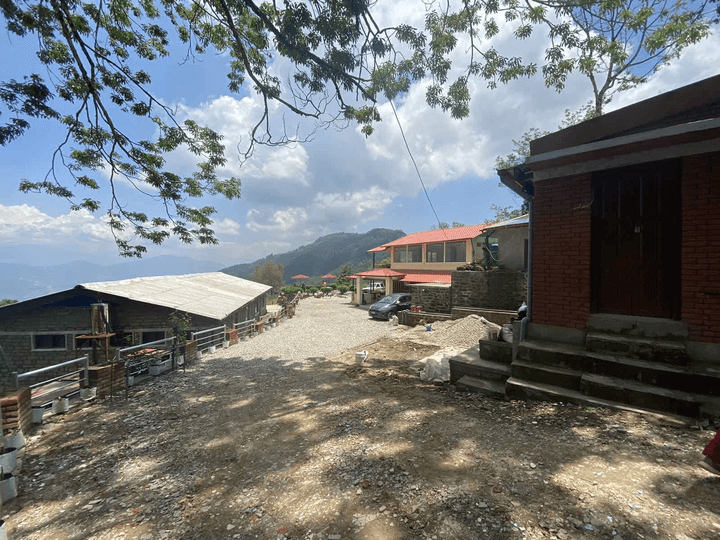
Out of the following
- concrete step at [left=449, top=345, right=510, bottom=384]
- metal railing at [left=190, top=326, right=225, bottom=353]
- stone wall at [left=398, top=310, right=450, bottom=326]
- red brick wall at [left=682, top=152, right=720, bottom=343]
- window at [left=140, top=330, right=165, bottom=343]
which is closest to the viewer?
red brick wall at [left=682, top=152, right=720, bottom=343]

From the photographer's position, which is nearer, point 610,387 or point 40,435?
point 610,387

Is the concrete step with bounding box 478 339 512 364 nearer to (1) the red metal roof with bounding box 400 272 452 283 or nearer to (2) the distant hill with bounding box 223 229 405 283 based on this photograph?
(1) the red metal roof with bounding box 400 272 452 283

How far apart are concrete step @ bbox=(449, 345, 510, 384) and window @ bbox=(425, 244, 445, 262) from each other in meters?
18.8

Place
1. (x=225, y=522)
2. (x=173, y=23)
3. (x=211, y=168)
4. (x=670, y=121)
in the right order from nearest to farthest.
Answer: (x=225, y=522)
(x=670, y=121)
(x=173, y=23)
(x=211, y=168)

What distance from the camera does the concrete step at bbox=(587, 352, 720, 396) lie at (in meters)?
3.71

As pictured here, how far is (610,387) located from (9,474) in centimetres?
793

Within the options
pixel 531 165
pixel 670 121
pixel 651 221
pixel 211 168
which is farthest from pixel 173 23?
pixel 651 221

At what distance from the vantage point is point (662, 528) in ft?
7.22

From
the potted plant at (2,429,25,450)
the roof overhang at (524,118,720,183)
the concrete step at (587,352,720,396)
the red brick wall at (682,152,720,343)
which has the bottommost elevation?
the potted plant at (2,429,25,450)

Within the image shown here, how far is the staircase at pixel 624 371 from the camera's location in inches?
147

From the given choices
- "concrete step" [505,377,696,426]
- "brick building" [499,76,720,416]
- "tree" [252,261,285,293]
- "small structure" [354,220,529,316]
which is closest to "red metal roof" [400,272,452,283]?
"small structure" [354,220,529,316]

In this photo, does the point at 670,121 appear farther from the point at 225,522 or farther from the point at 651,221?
the point at 225,522

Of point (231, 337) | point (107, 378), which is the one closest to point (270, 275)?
point (231, 337)

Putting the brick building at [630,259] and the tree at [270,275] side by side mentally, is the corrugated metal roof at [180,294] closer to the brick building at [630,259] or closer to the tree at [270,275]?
the brick building at [630,259]
